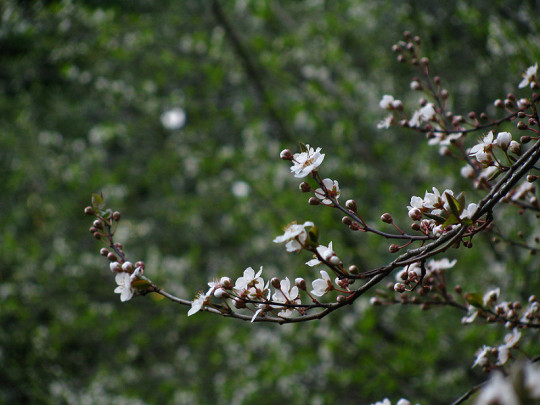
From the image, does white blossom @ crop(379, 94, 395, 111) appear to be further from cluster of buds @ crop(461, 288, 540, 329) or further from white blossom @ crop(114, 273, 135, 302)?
white blossom @ crop(114, 273, 135, 302)

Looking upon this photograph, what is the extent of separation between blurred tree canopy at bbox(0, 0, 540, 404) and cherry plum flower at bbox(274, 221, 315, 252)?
1934mm

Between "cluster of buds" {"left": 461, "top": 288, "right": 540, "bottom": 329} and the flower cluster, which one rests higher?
the flower cluster

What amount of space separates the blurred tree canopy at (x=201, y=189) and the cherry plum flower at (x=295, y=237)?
6.35ft

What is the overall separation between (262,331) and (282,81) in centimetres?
246

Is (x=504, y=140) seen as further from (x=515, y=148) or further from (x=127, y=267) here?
(x=127, y=267)

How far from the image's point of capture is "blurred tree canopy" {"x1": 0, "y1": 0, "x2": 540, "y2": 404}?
3.01m

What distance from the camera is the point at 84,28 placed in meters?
3.36

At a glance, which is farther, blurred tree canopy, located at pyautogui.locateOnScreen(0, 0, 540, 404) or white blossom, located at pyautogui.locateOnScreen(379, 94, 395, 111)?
blurred tree canopy, located at pyautogui.locateOnScreen(0, 0, 540, 404)

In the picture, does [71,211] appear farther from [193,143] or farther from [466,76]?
[466,76]

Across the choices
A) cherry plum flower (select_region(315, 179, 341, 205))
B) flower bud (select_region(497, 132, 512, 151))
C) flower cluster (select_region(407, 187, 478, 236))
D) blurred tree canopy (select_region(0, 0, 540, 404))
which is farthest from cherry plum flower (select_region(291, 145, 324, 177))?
blurred tree canopy (select_region(0, 0, 540, 404))

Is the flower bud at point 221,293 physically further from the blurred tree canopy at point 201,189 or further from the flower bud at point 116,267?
the blurred tree canopy at point 201,189

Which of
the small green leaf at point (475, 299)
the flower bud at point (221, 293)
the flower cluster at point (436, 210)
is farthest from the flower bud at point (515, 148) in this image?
the flower bud at point (221, 293)

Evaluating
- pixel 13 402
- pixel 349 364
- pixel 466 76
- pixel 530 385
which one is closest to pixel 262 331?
pixel 349 364

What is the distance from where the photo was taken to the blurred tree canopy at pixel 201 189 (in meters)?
3.01
